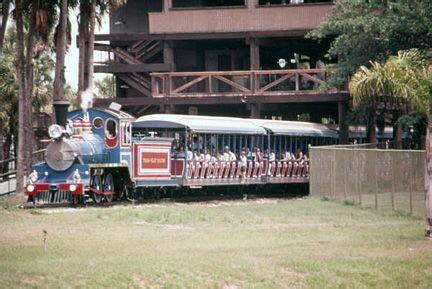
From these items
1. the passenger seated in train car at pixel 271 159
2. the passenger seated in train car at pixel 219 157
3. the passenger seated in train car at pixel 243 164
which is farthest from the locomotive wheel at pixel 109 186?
the passenger seated in train car at pixel 271 159

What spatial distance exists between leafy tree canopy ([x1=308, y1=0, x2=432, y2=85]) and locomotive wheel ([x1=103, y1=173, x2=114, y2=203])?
36.6 ft

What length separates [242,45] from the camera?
5022cm

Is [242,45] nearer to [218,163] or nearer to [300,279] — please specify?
[218,163]

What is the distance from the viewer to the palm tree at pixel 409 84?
2145cm

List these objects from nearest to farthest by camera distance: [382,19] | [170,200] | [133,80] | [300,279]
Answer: [300,279] → [170,200] → [382,19] → [133,80]

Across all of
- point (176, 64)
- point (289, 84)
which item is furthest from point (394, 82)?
point (176, 64)

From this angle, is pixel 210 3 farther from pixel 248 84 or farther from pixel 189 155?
pixel 189 155

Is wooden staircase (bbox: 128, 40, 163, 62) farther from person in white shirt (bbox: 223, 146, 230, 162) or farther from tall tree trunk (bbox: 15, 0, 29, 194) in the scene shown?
tall tree trunk (bbox: 15, 0, 29, 194)

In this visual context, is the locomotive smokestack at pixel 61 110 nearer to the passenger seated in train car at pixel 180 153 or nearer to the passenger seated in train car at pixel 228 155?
the passenger seated in train car at pixel 180 153

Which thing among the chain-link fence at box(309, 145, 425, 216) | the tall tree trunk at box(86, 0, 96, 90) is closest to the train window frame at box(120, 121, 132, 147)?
the chain-link fence at box(309, 145, 425, 216)

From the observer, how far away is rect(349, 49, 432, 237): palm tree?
2145 cm

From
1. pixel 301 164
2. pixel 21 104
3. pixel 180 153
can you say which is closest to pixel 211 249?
pixel 180 153

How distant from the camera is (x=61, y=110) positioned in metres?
30.8

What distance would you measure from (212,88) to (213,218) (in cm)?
1987
